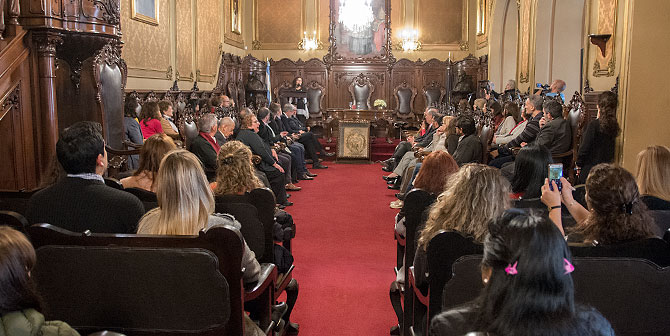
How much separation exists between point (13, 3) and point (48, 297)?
3.71m

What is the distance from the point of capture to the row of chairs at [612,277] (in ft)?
7.15

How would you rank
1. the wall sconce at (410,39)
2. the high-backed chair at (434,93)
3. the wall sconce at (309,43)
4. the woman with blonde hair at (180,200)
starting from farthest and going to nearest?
the wall sconce at (309,43) → the wall sconce at (410,39) → the high-backed chair at (434,93) → the woman with blonde hair at (180,200)

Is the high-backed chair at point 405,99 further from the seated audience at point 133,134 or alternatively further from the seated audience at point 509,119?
the seated audience at point 133,134

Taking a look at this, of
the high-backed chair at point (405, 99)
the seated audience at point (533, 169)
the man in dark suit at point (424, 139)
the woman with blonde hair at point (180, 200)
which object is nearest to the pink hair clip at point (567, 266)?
the woman with blonde hair at point (180, 200)

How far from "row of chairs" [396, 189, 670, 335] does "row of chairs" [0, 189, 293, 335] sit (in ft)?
2.80

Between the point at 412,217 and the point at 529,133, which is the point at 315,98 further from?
the point at 412,217

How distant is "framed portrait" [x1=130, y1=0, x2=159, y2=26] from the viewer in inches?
325

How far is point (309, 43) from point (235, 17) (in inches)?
87.0

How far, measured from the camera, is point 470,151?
621 centimetres

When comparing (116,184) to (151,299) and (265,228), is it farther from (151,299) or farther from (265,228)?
(151,299)

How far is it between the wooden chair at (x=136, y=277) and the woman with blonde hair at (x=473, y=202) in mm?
939

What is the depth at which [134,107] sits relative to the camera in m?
7.56

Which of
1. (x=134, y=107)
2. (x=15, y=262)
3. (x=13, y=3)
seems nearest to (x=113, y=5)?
(x=13, y=3)

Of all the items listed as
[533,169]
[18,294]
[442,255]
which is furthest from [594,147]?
[18,294]
